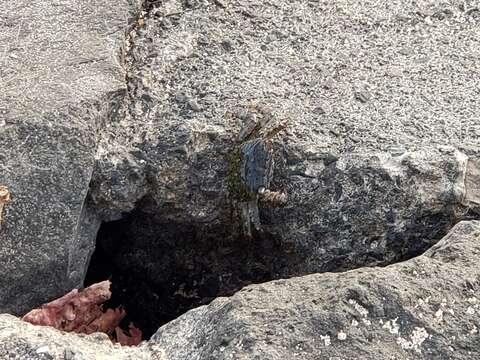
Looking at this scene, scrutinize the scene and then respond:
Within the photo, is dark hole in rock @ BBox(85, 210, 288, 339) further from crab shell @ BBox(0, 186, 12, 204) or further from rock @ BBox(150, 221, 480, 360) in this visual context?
rock @ BBox(150, 221, 480, 360)

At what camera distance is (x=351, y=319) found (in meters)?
1.62

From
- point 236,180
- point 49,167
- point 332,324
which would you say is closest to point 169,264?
point 236,180

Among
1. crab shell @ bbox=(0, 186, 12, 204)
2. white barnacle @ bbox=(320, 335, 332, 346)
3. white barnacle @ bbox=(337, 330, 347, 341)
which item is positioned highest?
white barnacle @ bbox=(337, 330, 347, 341)

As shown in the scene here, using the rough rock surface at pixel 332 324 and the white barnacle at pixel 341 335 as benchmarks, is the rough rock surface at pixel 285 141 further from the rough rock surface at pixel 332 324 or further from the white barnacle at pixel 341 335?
the white barnacle at pixel 341 335

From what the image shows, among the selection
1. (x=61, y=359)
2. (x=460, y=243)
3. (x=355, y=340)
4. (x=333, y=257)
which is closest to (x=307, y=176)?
(x=333, y=257)

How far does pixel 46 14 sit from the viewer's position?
7.92ft

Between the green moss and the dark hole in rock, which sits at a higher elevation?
the green moss

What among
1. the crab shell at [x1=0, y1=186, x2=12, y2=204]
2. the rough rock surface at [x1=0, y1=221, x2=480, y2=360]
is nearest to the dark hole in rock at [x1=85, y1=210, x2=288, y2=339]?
the crab shell at [x1=0, y1=186, x2=12, y2=204]

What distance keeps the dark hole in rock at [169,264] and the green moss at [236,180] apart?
125 mm

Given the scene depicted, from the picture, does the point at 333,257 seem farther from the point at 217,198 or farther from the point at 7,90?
the point at 7,90

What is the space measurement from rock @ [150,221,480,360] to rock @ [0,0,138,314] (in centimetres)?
47

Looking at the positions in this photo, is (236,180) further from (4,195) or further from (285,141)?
(4,195)

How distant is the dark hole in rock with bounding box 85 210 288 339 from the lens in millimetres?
2250

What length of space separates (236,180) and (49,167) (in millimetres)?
467
